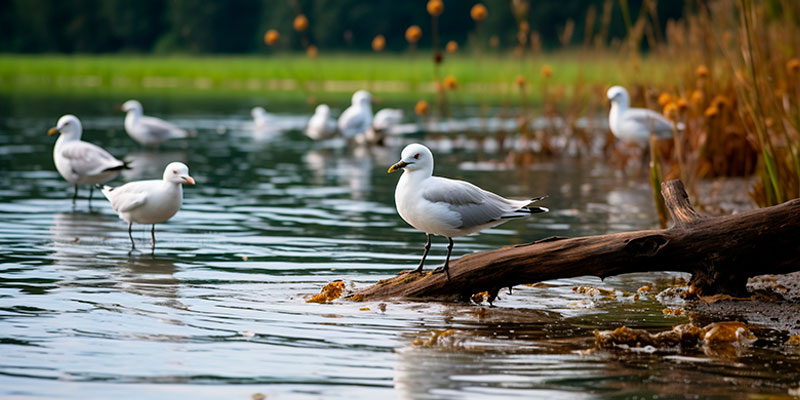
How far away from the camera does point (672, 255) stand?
611 centimetres

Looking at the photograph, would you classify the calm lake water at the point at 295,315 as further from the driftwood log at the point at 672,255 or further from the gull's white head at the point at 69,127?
the gull's white head at the point at 69,127

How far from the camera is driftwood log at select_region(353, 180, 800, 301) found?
19.9 ft

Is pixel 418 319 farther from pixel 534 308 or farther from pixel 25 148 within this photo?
pixel 25 148

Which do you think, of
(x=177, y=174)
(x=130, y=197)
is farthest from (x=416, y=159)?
(x=130, y=197)

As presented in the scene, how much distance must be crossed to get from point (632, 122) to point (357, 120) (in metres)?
6.99

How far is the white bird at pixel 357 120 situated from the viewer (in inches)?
736

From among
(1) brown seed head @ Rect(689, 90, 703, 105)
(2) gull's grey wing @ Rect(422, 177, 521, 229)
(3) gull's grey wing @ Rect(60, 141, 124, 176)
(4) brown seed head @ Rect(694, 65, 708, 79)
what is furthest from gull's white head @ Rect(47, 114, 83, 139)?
(4) brown seed head @ Rect(694, 65, 708, 79)

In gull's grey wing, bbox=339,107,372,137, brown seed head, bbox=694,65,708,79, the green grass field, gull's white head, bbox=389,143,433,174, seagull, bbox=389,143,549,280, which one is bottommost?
seagull, bbox=389,143,549,280

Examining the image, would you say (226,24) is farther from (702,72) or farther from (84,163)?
(702,72)

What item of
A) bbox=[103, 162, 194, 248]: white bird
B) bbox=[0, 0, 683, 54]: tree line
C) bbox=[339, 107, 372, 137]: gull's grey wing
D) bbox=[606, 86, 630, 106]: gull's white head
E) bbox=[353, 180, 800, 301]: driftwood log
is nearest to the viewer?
bbox=[353, 180, 800, 301]: driftwood log

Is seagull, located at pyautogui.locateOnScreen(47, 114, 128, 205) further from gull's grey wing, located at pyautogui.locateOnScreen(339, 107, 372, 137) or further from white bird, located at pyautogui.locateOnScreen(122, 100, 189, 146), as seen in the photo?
gull's grey wing, located at pyautogui.locateOnScreen(339, 107, 372, 137)

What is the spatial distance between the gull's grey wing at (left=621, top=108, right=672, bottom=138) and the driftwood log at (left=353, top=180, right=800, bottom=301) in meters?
6.32

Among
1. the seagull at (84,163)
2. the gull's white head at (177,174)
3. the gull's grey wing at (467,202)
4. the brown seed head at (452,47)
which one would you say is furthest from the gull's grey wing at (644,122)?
the gull's grey wing at (467,202)

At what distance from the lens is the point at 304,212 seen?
10.6 m
